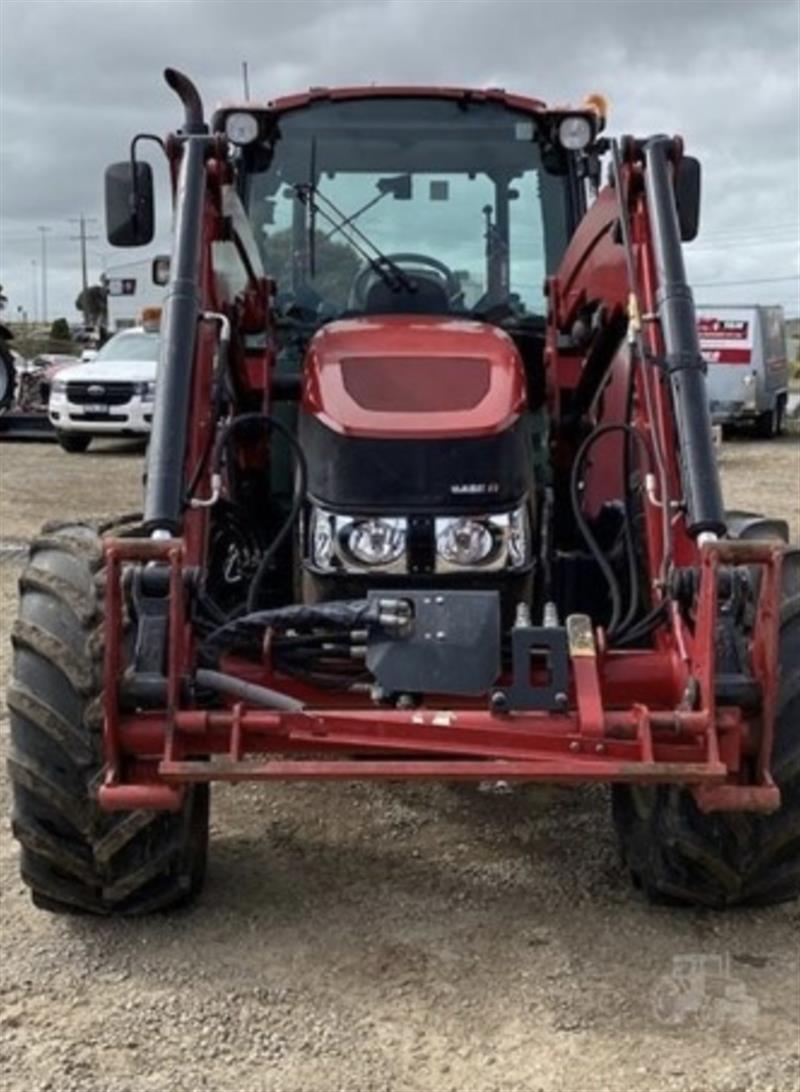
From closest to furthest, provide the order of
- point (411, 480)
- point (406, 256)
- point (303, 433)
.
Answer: point (411, 480), point (303, 433), point (406, 256)

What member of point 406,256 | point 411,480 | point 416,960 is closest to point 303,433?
point 411,480

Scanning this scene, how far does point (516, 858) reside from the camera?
4.43m

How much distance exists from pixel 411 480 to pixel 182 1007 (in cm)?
146

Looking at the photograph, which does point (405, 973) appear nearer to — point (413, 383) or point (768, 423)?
point (413, 383)

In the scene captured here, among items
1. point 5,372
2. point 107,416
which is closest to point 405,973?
point 5,372

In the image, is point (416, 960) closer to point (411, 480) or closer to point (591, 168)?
point (411, 480)

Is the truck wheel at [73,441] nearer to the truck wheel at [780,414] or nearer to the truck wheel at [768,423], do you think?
the truck wheel at [768,423]

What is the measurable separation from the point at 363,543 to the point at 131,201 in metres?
1.38

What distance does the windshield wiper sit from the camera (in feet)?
16.6

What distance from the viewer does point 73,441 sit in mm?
18438

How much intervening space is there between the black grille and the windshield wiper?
13.0m

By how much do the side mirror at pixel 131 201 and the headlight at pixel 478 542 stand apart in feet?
4.65

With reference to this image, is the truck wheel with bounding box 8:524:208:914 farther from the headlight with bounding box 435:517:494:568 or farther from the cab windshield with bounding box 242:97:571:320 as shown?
the cab windshield with bounding box 242:97:571:320

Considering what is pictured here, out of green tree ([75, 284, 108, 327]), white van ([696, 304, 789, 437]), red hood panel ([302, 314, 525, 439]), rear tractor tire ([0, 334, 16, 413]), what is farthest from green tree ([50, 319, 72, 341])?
red hood panel ([302, 314, 525, 439])
